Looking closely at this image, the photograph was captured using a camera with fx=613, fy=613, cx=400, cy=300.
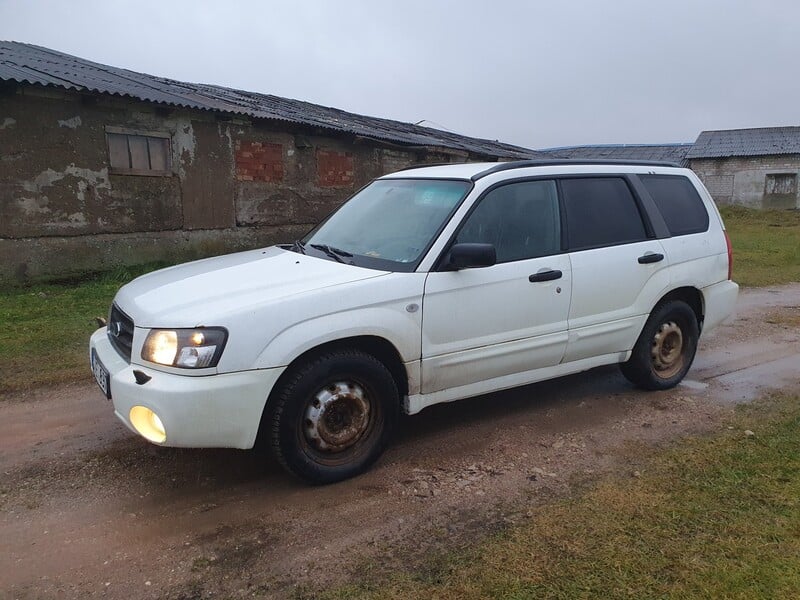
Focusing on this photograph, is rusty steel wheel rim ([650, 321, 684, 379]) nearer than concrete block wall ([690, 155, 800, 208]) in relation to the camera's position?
Yes

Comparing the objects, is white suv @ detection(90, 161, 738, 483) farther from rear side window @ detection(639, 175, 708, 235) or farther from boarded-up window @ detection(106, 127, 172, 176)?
boarded-up window @ detection(106, 127, 172, 176)

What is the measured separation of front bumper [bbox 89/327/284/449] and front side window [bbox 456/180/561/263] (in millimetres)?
1555

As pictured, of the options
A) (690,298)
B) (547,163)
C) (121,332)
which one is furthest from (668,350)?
(121,332)

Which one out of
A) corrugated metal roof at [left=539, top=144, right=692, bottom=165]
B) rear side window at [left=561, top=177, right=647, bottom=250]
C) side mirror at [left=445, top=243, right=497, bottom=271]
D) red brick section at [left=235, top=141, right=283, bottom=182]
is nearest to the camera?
side mirror at [left=445, top=243, right=497, bottom=271]

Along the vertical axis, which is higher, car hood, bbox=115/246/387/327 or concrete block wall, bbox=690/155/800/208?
concrete block wall, bbox=690/155/800/208

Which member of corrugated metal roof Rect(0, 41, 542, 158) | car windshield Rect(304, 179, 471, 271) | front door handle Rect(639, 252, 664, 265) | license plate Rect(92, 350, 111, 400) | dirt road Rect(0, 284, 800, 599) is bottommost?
dirt road Rect(0, 284, 800, 599)

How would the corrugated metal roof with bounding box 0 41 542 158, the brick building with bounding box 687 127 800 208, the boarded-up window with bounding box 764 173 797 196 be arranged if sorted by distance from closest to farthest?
the corrugated metal roof with bounding box 0 41 542 158, the boarded-up window with bounding box 764 173 797 196, the brick building with bounding box 687 127 800 208

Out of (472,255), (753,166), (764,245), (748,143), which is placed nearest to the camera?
(472,255)

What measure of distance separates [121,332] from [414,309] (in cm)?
166

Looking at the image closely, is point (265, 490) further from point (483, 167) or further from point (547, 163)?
point (547, 163)

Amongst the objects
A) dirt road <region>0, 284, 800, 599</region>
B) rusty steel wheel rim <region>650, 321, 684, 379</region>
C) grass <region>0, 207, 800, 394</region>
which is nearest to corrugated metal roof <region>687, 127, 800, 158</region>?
grass <region>0, 207, 800, 394</region>

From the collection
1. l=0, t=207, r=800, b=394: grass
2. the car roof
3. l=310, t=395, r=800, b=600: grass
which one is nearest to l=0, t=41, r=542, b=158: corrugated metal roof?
l=0, t=207, r=800, b=394: grass

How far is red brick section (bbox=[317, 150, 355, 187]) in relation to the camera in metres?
13.5

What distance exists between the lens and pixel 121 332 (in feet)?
11.3
